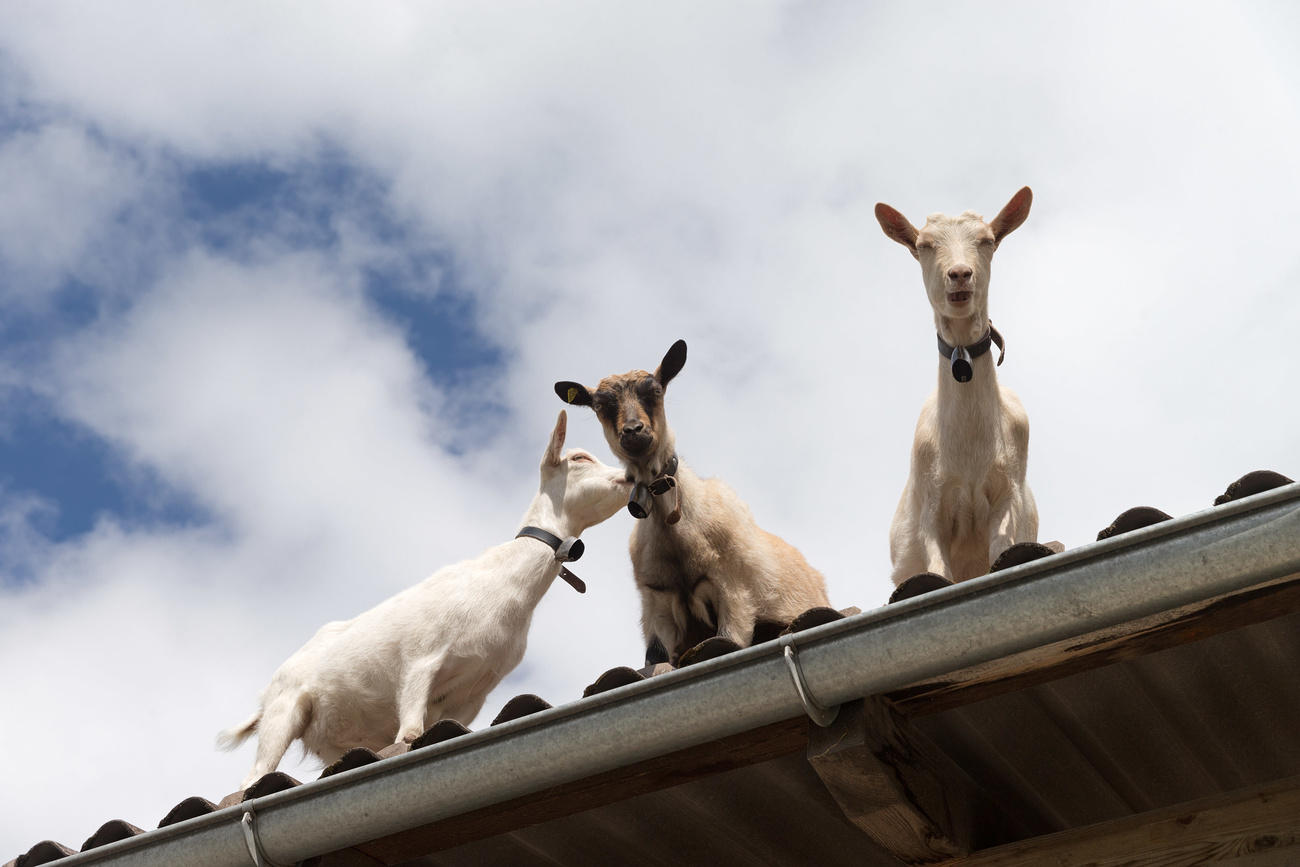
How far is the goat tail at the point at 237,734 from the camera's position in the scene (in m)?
9.17

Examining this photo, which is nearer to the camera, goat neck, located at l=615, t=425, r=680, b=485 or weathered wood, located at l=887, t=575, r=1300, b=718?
weathered wood, located at l=887, t=575, r=1300, b=718

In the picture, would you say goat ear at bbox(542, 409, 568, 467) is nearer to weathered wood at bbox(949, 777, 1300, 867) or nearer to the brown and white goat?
the brown and white goat

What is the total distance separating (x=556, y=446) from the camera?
9539mm

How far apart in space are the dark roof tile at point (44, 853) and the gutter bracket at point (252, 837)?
82 centimetres

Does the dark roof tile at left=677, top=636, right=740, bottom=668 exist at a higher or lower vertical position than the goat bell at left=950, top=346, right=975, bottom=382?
lower

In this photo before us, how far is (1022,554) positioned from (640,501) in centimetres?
388

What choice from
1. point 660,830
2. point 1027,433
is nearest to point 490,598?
point 1027,433

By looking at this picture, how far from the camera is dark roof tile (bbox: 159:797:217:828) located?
403 centimetres

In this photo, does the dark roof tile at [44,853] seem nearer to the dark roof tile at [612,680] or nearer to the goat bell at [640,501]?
the dark roof tile at [612,680]

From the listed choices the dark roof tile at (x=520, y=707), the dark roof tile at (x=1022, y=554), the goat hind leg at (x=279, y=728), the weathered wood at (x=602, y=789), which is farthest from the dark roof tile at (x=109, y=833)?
the goat hind leg at (x=279, y=728)

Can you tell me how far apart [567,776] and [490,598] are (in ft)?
17.4

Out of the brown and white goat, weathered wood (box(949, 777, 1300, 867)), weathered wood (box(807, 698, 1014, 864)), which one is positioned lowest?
weathered wood (box(949, 777, 1300, 867))

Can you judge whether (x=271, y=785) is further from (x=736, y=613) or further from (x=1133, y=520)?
(x=736, y=613)

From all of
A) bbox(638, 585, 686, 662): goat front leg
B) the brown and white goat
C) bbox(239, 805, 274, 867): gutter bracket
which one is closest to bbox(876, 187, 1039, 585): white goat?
the brown and white goat
